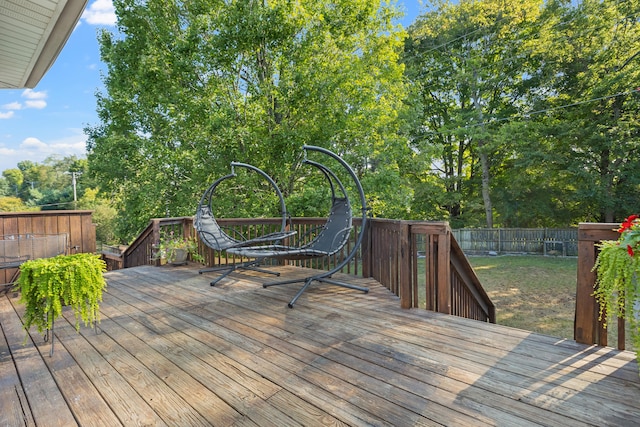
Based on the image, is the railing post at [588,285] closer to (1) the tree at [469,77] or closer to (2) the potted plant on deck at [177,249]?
(2) the potted plant on deck at [177,249]

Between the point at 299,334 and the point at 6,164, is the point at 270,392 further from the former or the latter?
the point at 6,164

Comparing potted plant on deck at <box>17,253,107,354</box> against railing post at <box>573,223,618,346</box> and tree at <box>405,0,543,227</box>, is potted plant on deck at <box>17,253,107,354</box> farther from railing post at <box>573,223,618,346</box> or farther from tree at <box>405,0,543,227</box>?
tree at <box>405,0,543,227</box>

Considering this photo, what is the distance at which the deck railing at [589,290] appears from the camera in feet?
6.61

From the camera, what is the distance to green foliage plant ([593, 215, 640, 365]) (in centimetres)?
163

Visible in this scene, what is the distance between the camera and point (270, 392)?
171 centimetres

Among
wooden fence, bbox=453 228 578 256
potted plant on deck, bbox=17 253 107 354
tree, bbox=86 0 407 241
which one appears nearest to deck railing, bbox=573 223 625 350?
potted plant on deck, bbox=17 253 107 354

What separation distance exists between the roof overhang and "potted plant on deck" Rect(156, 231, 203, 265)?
277 cm

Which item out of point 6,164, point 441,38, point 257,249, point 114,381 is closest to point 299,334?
point 114,381

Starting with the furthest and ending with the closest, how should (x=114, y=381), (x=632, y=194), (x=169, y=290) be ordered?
(x=632, y=194) < (x=169, y=290) < (x=114, y=381)

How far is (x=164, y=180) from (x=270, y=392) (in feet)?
27.9

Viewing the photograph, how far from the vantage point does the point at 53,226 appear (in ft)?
14.5

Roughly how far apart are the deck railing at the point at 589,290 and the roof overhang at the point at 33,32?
429 cm

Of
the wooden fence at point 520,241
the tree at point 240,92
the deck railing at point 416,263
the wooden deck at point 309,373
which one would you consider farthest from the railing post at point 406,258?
the wooden fence at point 520,241

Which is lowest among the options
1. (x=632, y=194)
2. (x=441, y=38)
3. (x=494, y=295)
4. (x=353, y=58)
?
(x=494, y=295)
